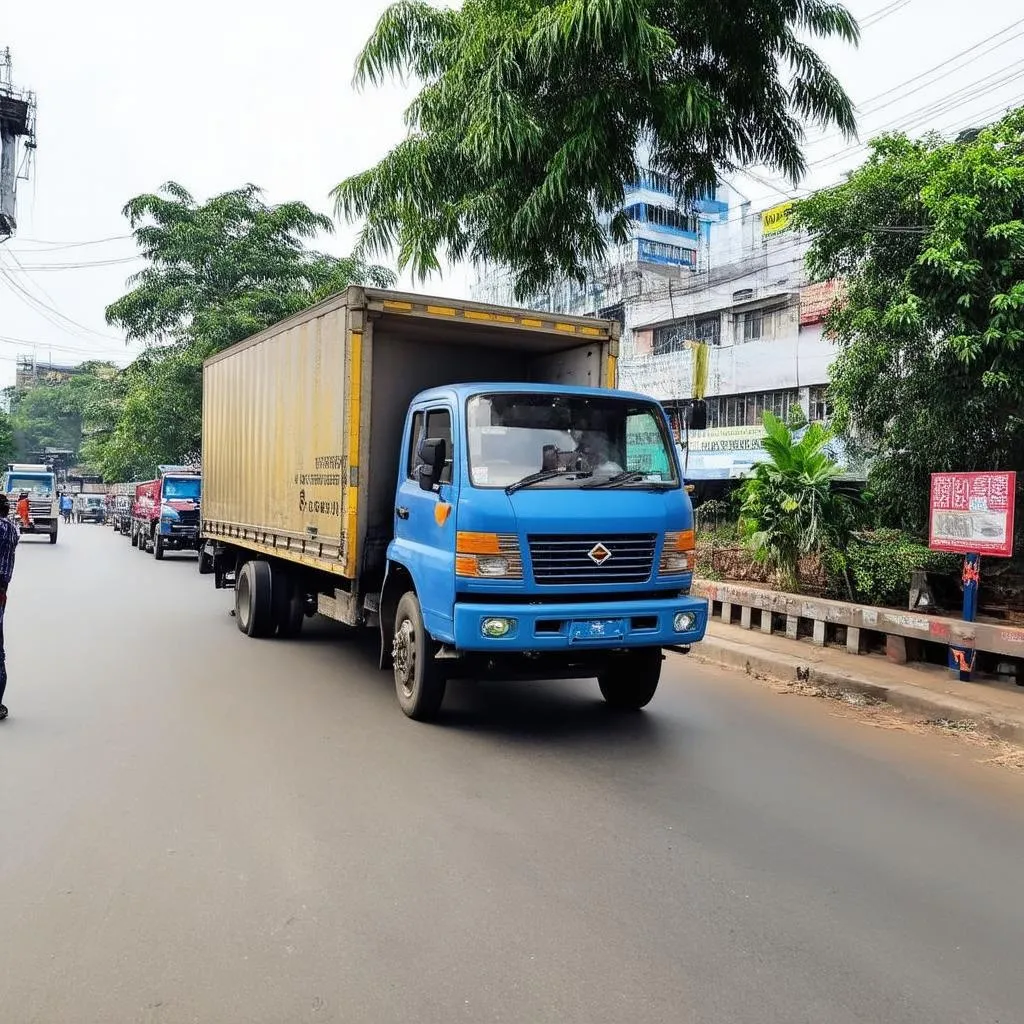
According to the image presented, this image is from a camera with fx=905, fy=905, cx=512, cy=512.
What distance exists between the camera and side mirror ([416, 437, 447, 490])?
6160mm

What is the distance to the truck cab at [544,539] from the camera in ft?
18.9

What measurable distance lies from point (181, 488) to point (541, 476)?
19.2 metres

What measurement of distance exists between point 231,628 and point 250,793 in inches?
250

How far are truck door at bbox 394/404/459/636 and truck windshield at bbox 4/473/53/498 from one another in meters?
29.8

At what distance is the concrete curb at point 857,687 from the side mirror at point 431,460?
4.09 meters

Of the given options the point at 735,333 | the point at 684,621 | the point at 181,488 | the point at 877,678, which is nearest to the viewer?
the point at 684,621

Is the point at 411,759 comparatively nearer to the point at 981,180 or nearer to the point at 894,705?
the point at 894,705

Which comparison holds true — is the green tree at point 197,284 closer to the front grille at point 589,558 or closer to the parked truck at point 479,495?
the parked truck at point 479,495

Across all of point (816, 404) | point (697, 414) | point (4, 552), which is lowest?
point (4, 552)

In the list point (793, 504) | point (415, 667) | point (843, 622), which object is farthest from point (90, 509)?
point (415, 667)

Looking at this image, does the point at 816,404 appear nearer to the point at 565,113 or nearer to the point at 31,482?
the point at 565,113

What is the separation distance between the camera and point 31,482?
33250 mm

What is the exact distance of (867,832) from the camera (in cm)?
450

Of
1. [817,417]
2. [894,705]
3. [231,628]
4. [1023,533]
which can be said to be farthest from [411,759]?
[817,417]
